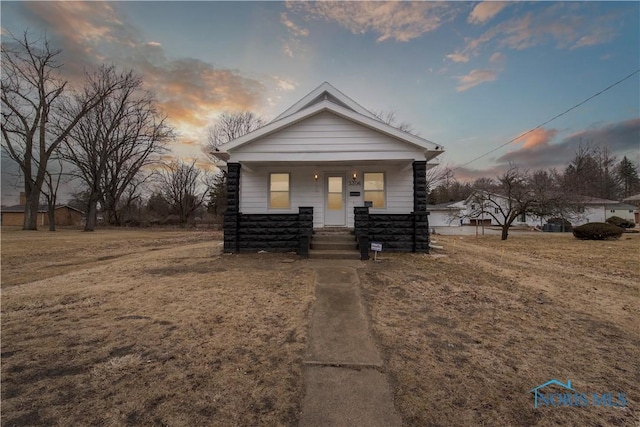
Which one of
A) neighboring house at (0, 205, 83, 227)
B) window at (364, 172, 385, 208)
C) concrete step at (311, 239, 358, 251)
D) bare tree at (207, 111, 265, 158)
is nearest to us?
concrete step at (311, 239, 358, 251)

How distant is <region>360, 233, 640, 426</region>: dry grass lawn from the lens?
1.99 metres

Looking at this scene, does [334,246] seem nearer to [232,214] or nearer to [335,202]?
[335,202]

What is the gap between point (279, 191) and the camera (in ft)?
33.9

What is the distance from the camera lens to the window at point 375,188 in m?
10.2

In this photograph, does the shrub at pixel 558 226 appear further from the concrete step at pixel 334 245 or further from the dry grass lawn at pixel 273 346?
the concrete step at pixel 334 245

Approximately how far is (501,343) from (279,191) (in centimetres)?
854

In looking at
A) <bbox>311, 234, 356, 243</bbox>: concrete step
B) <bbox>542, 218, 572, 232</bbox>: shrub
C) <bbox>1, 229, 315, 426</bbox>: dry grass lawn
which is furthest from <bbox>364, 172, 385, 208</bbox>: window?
<bbox>542, 218, 572, 232</bbox>: shrub

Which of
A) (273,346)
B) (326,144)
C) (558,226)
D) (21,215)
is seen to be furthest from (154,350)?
(21,215)

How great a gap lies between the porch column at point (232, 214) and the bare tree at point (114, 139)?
24801mm

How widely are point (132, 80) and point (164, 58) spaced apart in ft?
62.2

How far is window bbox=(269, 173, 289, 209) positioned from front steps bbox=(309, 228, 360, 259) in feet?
7.15

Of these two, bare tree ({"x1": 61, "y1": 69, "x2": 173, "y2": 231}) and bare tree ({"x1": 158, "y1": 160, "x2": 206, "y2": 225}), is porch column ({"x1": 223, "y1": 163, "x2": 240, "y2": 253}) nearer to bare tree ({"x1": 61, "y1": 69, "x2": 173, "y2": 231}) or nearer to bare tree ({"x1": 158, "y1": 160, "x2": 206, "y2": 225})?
bare tree ({"x1": 61, "y1": 69, "x2": 173, "y2": 231})

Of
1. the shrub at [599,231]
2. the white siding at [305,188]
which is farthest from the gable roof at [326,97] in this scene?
the shrub at [599,231]

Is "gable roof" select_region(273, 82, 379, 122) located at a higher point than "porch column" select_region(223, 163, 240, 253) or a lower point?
higher
